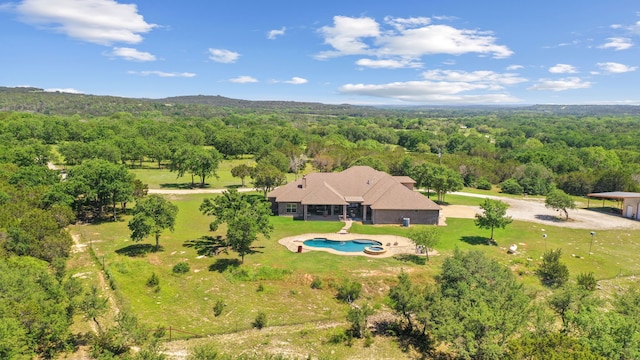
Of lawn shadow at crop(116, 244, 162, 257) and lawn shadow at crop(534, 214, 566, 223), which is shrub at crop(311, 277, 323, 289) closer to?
lawn shadow at crop(116, 244, 162, 257)

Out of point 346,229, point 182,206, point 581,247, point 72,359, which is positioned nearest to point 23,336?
point 72,359

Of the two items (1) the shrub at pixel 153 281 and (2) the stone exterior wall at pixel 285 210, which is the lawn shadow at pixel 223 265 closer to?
(1) the shrub at pixel 153 281

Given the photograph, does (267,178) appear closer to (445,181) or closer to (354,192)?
(354,192)

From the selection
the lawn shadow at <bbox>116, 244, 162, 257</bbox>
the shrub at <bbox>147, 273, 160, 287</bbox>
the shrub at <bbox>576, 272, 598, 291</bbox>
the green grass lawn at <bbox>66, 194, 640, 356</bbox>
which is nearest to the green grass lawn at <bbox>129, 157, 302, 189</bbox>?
the green grass lawn at <bbox>66, 194, 640, 356</bbox>

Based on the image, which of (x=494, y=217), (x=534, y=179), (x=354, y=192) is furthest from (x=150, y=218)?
(x=534, y=179)

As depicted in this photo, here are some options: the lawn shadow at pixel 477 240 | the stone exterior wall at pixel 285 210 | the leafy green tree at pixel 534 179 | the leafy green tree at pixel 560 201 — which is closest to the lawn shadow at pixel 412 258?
the lawn shadow at pixel 477 240

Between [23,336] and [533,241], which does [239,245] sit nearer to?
[23,336]
